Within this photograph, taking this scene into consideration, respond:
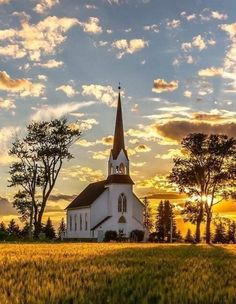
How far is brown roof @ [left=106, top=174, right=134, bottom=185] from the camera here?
109 meters

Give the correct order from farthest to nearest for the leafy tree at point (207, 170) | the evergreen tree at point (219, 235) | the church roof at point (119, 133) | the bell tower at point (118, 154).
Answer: the evergreen tree at point (219, 235) → the church roof at point (119, 133) → the bell tower at point (118, 154) → the leafy tree at point (207, 170)

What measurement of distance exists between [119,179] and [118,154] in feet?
17.3

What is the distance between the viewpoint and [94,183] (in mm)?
127750

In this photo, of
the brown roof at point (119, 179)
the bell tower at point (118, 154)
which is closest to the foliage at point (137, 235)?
the brown roof at point (119, 179)

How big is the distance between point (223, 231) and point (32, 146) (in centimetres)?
8108

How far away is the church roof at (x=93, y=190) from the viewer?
110 m

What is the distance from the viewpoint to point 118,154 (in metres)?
112

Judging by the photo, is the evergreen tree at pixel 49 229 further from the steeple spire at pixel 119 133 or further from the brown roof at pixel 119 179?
the steeple spire at pixel 119 133

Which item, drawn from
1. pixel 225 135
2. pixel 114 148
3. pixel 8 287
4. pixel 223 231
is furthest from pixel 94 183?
pixel 8 287

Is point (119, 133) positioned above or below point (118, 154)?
above

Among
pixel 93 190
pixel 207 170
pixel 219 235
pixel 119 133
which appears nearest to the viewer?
pixel 207 170

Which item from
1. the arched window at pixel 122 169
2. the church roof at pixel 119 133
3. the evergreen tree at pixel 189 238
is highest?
the church roof at pixel 119 133

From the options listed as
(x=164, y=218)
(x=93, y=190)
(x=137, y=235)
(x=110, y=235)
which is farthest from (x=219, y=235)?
(x=110, y=235)

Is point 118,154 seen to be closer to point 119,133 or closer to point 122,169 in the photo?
point 122,169
